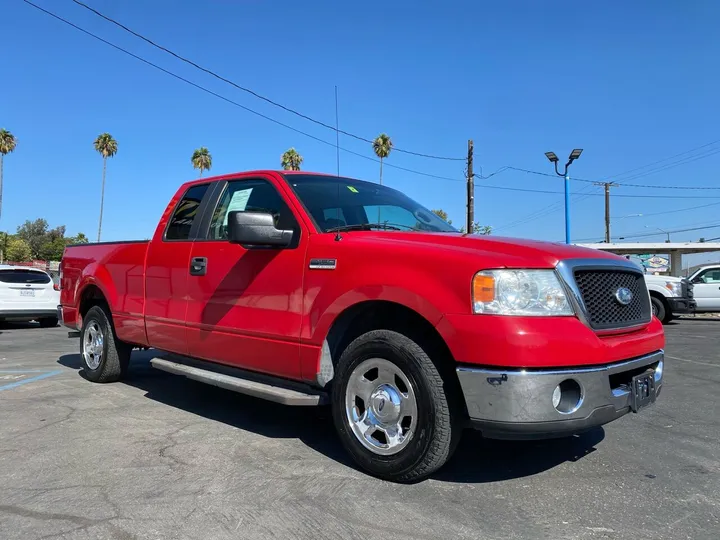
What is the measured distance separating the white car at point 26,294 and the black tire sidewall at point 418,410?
10600mm

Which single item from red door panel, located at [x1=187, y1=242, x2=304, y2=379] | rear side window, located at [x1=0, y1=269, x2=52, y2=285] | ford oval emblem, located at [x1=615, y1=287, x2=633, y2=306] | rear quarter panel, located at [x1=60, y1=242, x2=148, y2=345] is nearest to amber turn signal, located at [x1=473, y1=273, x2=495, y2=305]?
ford oval emblem, located at [x1=615, y1=287, x2=633, y2=306]

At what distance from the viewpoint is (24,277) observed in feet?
41.4

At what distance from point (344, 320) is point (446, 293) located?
849 millimetres

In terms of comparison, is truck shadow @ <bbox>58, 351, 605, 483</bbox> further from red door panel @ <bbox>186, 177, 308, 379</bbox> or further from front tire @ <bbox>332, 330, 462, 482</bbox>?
red door panel @ <bbox>186, 177, 308, 379</bbox>

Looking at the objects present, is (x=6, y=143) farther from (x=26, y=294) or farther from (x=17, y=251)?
(x=26, y=294)

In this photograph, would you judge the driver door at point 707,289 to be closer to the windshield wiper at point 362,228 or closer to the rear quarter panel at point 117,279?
the windshield wiper at point 362,228

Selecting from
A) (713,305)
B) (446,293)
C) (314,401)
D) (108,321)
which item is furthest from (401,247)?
(713,305)

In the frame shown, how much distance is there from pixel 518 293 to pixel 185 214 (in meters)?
3.32

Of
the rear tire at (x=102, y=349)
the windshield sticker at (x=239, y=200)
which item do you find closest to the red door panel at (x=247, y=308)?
the windshield sticker at (x=239, y=200)

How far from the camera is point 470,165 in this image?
25.8 m

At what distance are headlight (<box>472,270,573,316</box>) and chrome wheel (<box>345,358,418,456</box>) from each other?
Result: 668mm

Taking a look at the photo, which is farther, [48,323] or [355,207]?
[48,323]

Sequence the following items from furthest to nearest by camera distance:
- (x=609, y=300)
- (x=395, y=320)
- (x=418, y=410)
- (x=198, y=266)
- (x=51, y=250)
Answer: (x=51, y=250)
(x=198, y=266)
(x=395, y=320)
(x=609, y=300)
(x=418, y=410)

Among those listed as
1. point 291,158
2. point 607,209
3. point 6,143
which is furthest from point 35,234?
point 607,209
